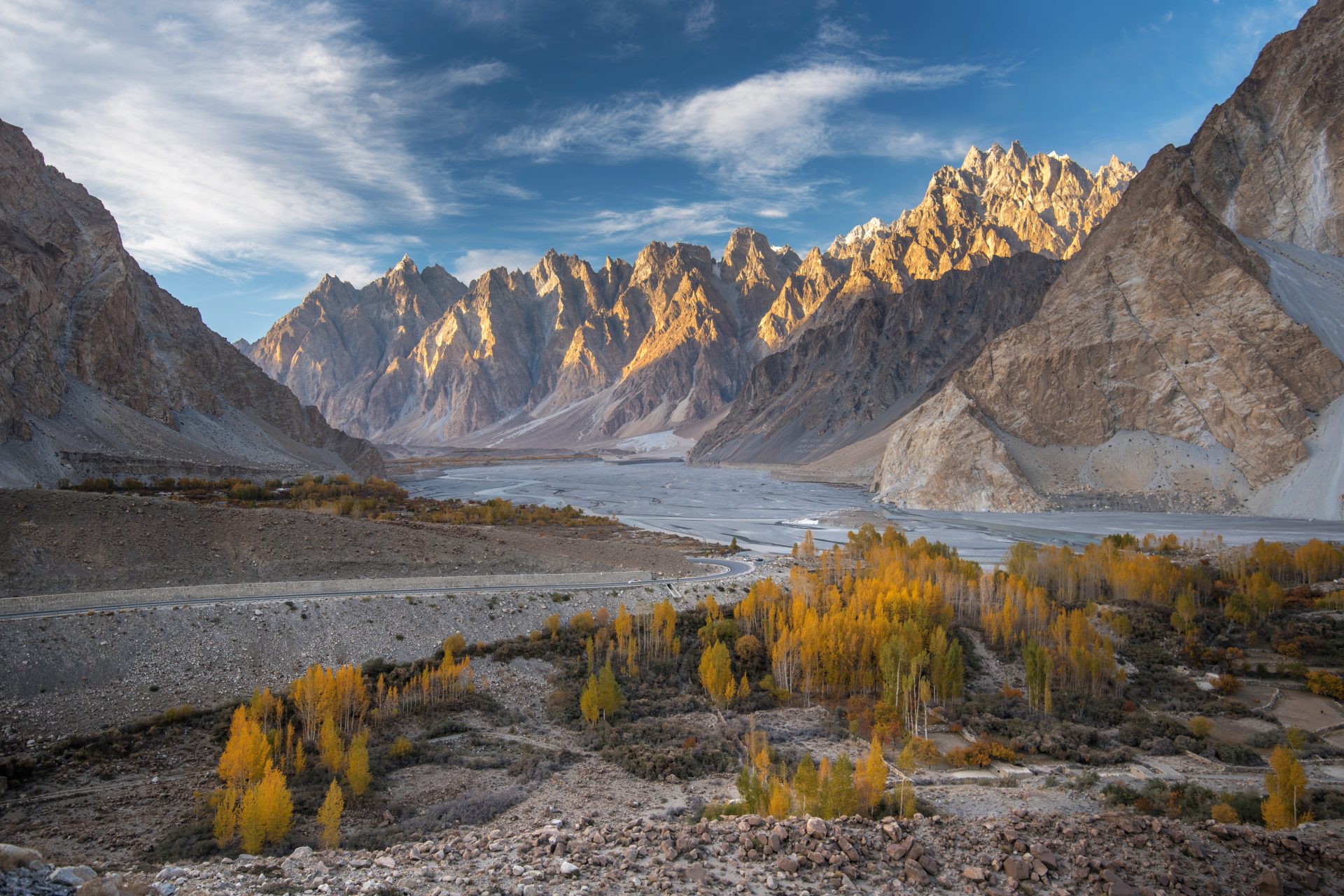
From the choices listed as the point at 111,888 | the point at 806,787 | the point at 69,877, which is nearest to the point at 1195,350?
the point at 806,787

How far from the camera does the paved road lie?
28781mm

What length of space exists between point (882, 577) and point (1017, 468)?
168 ft

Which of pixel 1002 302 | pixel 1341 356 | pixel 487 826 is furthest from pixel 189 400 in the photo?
pixel 1002 302

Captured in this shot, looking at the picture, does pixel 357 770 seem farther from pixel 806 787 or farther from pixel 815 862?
pixel 815 862

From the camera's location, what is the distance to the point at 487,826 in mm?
18078

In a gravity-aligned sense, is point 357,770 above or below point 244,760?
below

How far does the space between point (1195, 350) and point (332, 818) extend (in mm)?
91812

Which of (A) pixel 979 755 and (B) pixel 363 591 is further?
(B) pixel 363 591

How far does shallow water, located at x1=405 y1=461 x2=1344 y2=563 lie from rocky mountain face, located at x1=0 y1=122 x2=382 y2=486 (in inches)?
1131

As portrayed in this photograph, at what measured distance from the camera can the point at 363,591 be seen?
36.2 metres

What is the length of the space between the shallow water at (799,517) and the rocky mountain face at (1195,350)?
5.47m

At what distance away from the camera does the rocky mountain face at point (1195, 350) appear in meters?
74.3

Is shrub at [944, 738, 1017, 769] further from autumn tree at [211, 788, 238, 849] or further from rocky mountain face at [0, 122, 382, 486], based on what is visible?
rocky mountain face at [0, 122, 382, 486]

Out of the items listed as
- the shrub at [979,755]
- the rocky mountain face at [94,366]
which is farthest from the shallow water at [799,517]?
the shrub at [979,755]
